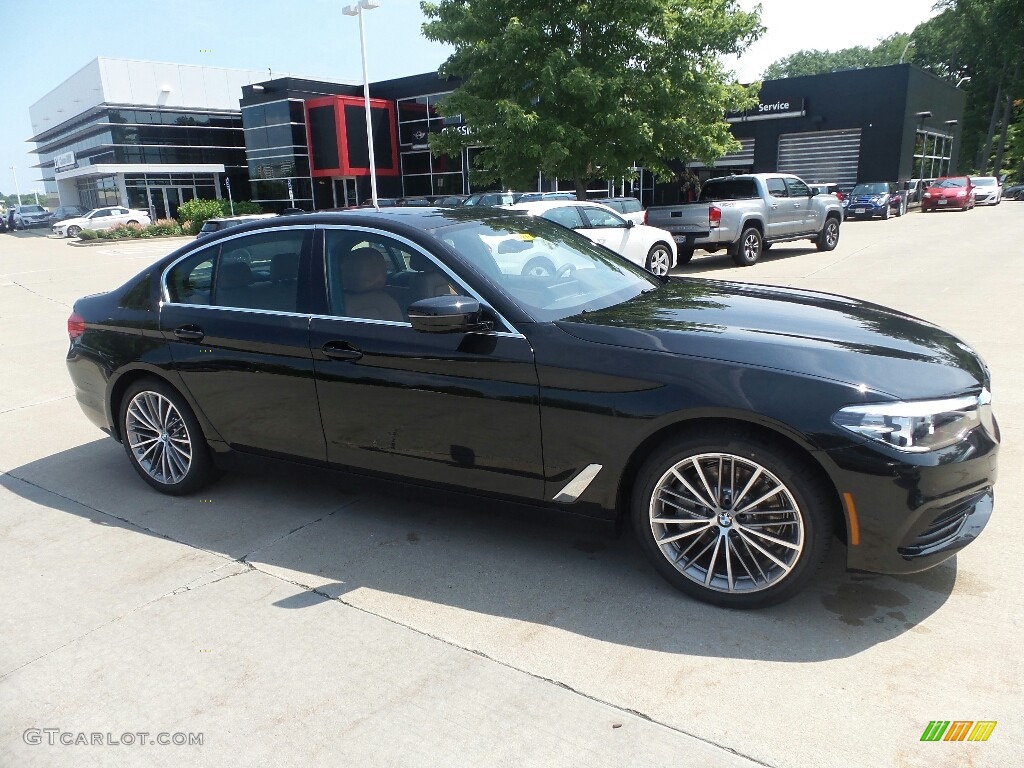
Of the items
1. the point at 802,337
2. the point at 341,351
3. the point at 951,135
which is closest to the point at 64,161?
the point at 951,135

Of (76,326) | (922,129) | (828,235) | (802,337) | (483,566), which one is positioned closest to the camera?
(802,337)

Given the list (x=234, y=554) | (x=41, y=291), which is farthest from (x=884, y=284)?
(x=41, y=291)

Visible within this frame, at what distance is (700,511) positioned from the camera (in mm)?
3135

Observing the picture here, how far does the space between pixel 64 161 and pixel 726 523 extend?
74.4 metres

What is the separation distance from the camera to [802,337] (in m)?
3.23


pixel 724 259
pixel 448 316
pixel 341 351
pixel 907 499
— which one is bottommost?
pixel 724 259

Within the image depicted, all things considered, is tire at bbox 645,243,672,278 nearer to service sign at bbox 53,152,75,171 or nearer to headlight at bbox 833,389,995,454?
headlight at bbox 833,389,995,454

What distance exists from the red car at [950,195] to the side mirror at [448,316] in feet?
126

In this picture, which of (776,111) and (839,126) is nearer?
(839,126)

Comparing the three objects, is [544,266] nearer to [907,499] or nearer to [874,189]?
[907,499]

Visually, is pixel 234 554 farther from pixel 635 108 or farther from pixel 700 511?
pixel 635 108

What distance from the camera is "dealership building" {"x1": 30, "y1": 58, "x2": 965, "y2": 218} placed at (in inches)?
1492

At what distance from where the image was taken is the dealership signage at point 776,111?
38250 mm

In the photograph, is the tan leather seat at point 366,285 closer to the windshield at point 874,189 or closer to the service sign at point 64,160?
the windshield at point 874,189
